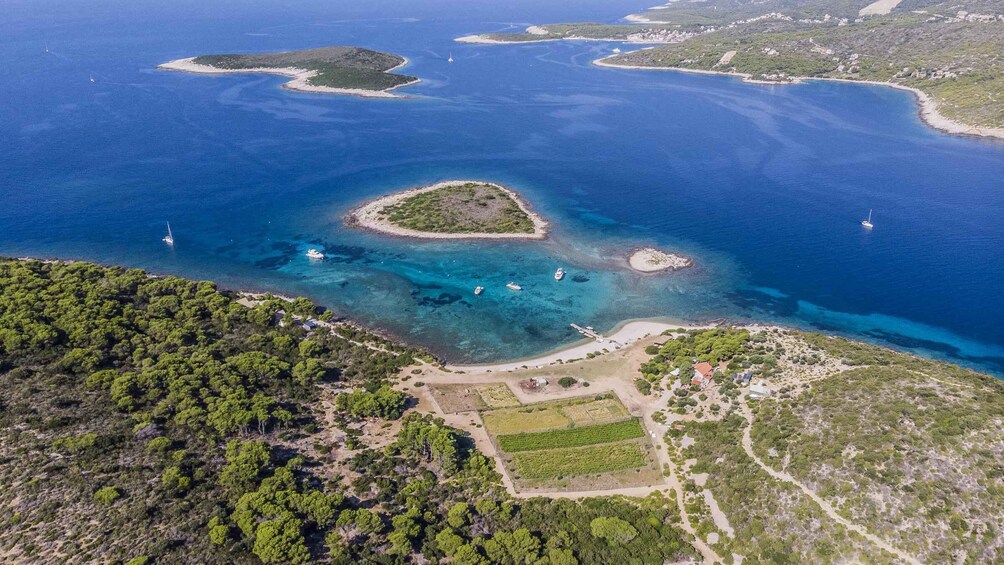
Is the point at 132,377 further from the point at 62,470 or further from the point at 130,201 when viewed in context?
A: the point at 130,201

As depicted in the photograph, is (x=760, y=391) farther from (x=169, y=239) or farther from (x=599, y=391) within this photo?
(x=169, y=239)

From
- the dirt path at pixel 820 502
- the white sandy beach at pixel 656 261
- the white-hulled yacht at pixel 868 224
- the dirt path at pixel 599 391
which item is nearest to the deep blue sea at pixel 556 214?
the white-hulled yacht at pixel 868 224

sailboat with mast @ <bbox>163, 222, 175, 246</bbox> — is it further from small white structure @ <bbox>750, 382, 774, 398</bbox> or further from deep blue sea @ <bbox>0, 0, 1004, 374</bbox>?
small white structure @ <bbox>750, 382, 774, 398</bbox>

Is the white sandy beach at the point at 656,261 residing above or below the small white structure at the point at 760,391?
below

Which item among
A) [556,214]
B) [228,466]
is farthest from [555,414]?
[556,214]

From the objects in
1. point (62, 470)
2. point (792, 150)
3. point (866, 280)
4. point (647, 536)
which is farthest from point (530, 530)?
point (792, 150)

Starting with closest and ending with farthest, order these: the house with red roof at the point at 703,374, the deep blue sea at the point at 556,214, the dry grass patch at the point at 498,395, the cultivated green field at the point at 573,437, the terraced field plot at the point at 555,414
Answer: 1. the cultivated green field at the point at 573,437
2. the terraced field plot at the point at 555,414
3. the dry grass patch at the point at 498,395
4. the house with red roof at the point at 703,374
5. the deep blue sea at the point at 556,214

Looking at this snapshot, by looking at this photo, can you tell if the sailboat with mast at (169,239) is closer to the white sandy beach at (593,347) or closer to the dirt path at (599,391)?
the dirt path at (599,391)
